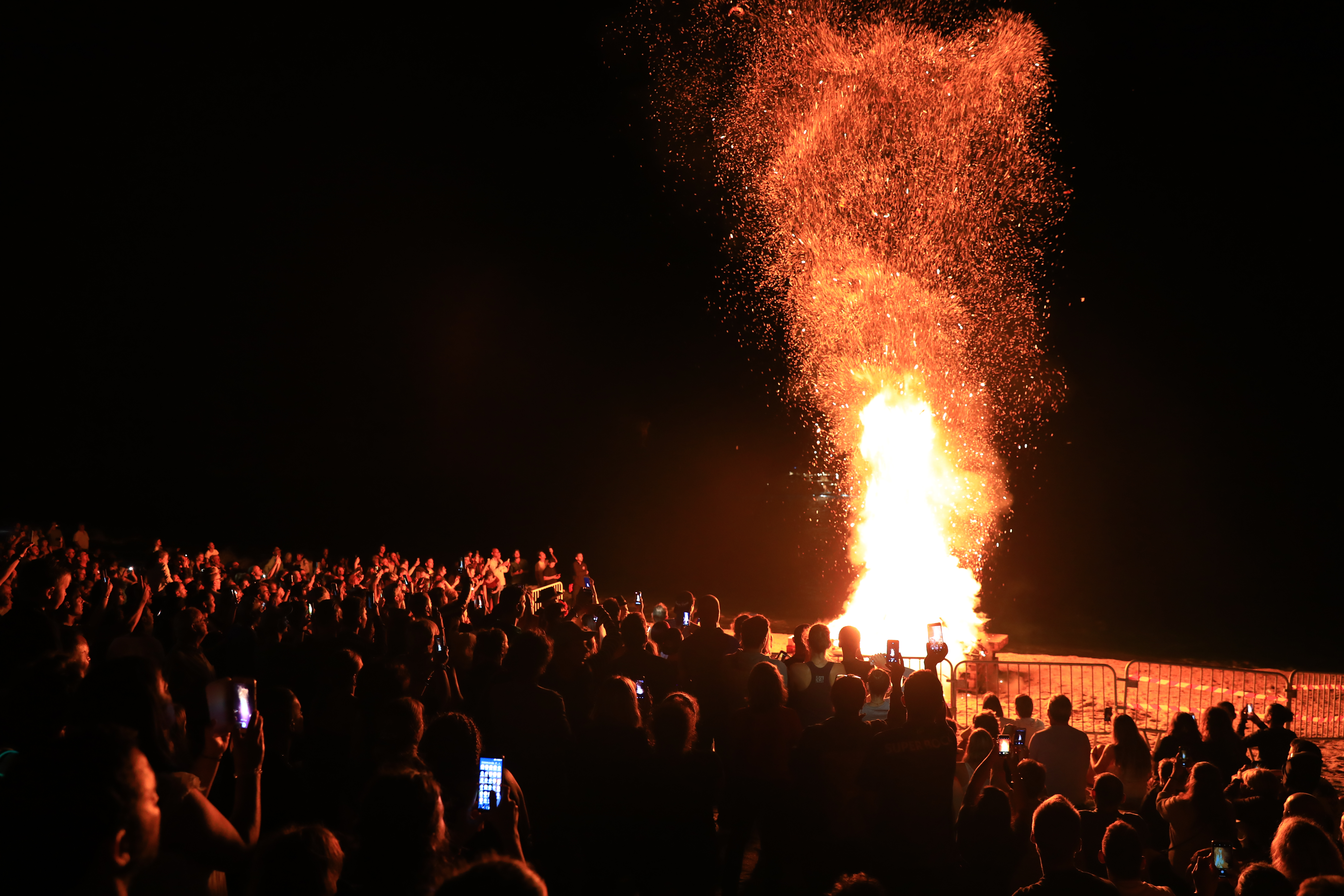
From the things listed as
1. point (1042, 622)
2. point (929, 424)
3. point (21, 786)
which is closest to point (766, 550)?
point (1042, 622)

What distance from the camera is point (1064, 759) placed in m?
5.69

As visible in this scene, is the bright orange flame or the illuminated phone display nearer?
the illuminated phone display

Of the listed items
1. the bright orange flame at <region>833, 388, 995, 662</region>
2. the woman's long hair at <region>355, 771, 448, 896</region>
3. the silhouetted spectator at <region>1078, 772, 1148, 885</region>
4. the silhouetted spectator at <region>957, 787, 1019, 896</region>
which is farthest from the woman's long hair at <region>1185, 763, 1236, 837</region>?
the bright orange flame at <region>833, 388, 995, 662</region>

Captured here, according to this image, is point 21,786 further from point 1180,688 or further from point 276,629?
point 1180,688

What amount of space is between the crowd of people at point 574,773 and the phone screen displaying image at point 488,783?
16 millimetres

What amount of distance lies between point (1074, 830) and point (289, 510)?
39.3 meters

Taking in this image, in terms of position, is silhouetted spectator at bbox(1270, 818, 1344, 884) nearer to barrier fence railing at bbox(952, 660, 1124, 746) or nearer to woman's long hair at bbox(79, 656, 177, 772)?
woman's long hair at bbox(79, 656, 177, 772)

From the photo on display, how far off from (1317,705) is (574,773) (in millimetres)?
14370

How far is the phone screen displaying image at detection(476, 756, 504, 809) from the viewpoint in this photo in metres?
3.11

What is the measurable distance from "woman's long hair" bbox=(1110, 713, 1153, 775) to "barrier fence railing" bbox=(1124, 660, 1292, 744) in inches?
216

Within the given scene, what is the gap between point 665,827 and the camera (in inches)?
148

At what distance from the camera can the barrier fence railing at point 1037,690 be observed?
11.8 meters

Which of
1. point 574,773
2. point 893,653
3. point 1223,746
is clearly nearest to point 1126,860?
point 574,773

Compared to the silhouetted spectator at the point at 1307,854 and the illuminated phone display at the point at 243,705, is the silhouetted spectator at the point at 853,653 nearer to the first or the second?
the silhouetted spectator at the point at 1307,854
